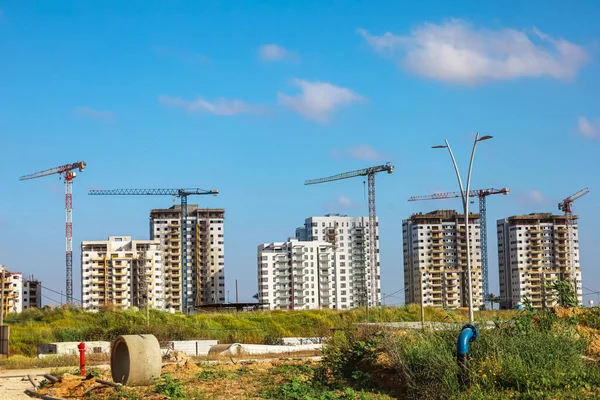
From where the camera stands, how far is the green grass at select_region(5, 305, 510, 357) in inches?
1882

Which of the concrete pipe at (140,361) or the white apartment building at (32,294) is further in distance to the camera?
the white apartment building at (32,294)

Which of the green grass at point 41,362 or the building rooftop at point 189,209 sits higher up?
the building rooftop at point 189,209

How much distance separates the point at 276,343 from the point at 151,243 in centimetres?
11595

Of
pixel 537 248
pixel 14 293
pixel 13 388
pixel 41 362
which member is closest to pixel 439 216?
pixel 537 248

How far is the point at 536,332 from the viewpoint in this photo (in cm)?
1608

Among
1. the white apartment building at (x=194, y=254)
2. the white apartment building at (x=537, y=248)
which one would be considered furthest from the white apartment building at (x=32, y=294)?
the white apartment building at (x=537, y=248)

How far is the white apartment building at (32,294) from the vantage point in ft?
554

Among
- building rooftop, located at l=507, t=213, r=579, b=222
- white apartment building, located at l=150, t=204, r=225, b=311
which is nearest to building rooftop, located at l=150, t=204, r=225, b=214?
white apartment building, located at l=150, t=204, r=225, b=311

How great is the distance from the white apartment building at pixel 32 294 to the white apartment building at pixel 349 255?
59.5 metres

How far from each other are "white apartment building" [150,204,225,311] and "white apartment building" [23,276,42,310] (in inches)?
1053

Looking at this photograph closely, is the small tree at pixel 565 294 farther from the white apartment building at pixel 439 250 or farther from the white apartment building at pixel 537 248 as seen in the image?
the white apartment building at pixel 537 248

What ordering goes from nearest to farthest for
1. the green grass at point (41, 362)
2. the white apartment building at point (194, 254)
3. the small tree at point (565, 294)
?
the small tree at point (565, 294) → the green grass at point (41, 362) → the white apartment building at point (194, 254)

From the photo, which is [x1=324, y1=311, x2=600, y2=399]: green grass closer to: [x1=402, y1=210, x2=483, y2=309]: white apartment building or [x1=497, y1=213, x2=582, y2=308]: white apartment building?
[x1=402, y1=210, x2=483, y2=309]: white apartment building

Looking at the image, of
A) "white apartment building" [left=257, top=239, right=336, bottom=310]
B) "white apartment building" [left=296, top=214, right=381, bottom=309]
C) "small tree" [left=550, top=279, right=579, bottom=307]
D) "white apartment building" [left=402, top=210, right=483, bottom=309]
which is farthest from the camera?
"white apartment building" [left=402, top=210, right=483, bottom=309]
